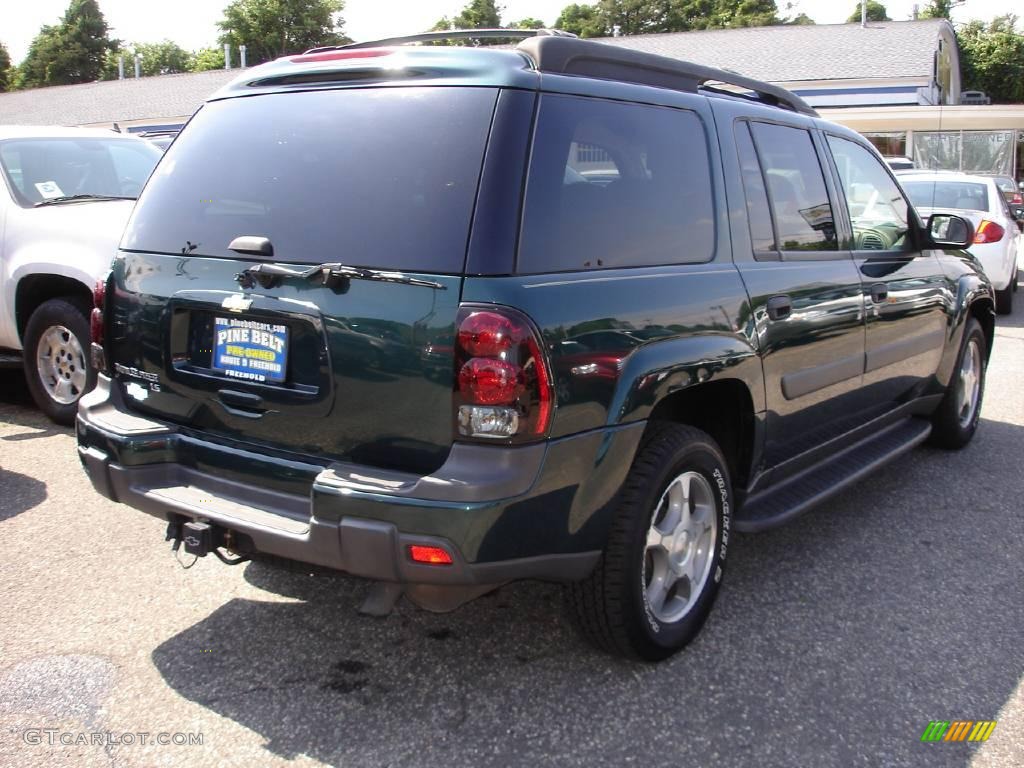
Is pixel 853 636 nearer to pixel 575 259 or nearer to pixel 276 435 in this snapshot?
pixel 575 259

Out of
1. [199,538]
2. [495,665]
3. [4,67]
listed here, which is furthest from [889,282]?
[4,67]

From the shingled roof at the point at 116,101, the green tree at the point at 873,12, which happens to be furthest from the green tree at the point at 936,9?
the shingled roof at the point at 116,101

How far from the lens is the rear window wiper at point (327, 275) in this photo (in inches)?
104

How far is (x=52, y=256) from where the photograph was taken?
19.7 feet

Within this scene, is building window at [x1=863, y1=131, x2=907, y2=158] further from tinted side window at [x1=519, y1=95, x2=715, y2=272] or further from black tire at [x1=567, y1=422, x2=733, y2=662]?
black tire at [x1=567, y1=422, x2=733, y2=662]

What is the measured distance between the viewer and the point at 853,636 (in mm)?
3484

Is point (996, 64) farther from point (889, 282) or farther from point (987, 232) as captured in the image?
point (889, 282)

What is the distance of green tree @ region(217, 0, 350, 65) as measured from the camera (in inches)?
2442

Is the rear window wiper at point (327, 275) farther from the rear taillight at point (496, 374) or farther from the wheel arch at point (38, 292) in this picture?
the wheel arch at point (38, 292)

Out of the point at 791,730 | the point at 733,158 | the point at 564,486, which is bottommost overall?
the point at 791,730

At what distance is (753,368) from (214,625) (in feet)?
7.03

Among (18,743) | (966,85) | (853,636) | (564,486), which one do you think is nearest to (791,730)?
(853,636)

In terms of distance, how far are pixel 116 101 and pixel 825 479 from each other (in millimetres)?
39609

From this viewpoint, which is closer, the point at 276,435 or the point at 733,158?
the point at 276,435
